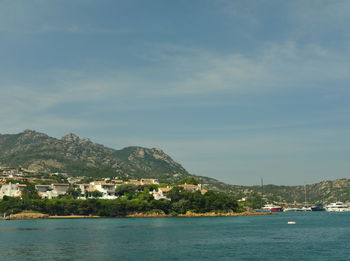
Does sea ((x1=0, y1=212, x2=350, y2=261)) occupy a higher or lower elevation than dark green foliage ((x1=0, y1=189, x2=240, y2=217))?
lower

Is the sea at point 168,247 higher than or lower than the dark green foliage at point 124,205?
lower

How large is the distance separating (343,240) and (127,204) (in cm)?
10603

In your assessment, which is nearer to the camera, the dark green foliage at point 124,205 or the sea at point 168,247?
the sea at point 168,247

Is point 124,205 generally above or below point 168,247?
above

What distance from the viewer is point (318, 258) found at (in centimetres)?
5875

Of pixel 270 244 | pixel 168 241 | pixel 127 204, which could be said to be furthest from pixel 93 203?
pixel 270 244

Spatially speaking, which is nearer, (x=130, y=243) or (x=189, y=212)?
(x=130, y=243)

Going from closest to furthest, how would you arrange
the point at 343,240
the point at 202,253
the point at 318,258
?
1. the point at 318,258
2. the point at 202,253
3. the point at 343,240

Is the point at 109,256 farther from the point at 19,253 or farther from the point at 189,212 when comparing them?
the point at 189,212

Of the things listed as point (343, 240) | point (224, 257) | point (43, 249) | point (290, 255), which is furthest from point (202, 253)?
point (343, 240)

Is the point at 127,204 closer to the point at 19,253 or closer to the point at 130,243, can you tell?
the point at 130,243

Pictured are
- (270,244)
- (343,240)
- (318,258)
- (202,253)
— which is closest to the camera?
(318,258)

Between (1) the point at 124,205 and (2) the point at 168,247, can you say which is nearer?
(2) the point at 168,247

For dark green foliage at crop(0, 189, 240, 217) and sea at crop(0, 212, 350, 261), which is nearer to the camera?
sea at crop(0, 212, 350, 261)
